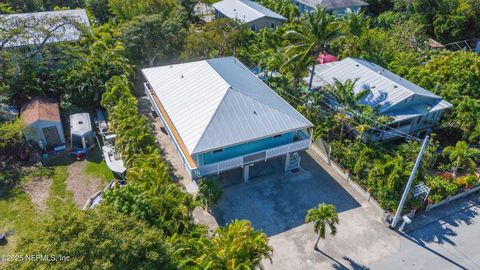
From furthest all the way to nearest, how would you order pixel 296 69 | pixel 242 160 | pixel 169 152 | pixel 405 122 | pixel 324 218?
pixel 296 69, pixel 405 122, pixel 169 152, pixel 242 160, pixel 324 218

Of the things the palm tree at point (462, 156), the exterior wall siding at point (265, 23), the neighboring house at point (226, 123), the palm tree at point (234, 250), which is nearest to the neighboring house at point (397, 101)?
the palm tree at point (462, 156)

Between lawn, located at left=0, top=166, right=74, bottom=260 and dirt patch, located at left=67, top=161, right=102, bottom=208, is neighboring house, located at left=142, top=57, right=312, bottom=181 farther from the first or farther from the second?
lawn, located at left=0, top=166, right=74, bottom=260

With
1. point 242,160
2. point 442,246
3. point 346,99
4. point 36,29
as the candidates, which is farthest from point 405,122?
point 36,29

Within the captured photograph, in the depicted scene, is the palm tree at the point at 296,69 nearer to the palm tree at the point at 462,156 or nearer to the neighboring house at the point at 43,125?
the palm tree at the point at 462,156

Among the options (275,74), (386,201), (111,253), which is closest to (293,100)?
(275,74)

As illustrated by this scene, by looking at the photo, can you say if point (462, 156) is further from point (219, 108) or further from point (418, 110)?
point (219, 108)
